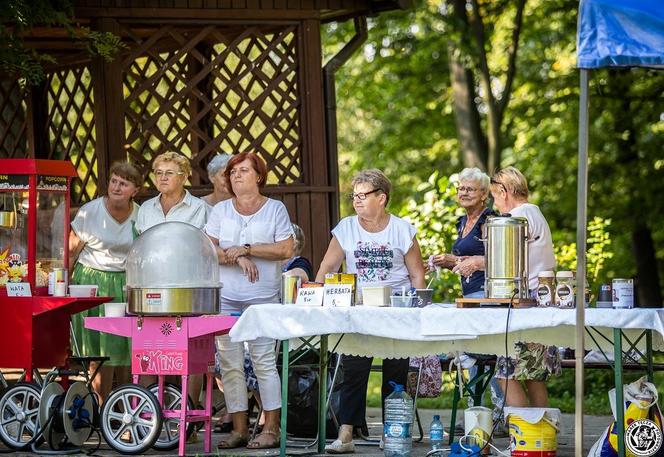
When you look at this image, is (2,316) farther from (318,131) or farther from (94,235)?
(318,131)

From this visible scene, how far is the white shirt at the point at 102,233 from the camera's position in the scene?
28.6ft

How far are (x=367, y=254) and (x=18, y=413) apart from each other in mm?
2268

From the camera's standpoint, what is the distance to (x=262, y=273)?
788cm

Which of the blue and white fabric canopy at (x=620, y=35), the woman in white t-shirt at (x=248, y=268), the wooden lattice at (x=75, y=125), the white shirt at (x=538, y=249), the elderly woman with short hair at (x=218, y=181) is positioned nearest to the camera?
the blue and white fabric canopy at (x=620, y=35)

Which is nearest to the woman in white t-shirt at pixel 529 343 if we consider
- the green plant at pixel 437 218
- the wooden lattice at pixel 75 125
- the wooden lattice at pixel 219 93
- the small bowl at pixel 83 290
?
the small bowl at pixel 83 290

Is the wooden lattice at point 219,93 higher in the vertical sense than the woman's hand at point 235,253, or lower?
higher

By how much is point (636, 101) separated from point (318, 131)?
8437 mm

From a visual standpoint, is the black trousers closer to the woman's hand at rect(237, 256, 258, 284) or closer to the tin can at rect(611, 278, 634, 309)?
the woman's hand at rect(237, 256, 258, 284)

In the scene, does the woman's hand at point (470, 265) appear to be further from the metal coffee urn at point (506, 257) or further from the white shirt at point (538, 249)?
the metal coffee urn at point (506, 257)

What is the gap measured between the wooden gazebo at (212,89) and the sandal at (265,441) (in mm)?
3111

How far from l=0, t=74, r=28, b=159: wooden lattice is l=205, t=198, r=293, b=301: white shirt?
4539 millimetres

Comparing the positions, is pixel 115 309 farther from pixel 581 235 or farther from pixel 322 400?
pixel 581 235

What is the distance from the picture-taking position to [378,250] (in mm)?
7578

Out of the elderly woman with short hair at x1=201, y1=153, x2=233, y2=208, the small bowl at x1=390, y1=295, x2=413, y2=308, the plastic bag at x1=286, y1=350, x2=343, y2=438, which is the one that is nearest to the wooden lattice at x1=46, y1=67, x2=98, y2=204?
the elderly woman with short hair at x1=201, y1=153, x2=233, y2=208
